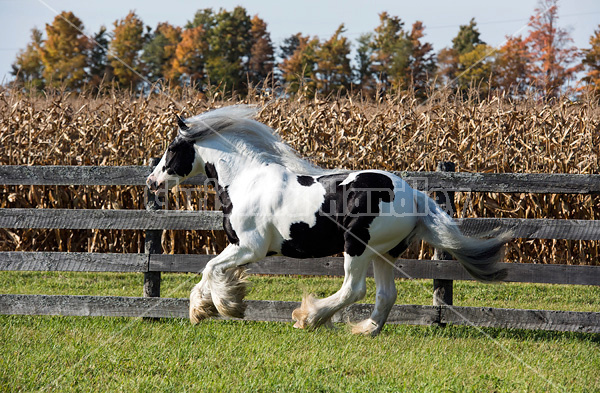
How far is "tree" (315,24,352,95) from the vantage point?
4819 centimetres

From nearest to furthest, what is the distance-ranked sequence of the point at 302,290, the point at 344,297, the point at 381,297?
the point at 344,297, the point at 381,297, the point at 302,290

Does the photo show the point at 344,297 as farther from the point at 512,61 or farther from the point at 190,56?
the point at 190,56

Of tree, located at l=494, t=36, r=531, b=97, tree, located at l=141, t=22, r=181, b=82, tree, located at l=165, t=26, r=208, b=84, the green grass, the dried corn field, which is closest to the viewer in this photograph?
the green grass

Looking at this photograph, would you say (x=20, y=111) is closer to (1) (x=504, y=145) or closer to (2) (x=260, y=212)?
(2) (x=260, y=212)

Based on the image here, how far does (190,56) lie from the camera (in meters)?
53.3

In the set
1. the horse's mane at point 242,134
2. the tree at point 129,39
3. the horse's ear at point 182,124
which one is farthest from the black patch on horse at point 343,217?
the tree at point 129,39

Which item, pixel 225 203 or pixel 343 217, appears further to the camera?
pixel 225 203

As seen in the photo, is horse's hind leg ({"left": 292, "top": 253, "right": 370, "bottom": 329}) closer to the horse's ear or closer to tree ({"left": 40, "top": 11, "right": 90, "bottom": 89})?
the horse's ear

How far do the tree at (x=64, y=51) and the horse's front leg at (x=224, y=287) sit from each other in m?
49.8

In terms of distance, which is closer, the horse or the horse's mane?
the horse

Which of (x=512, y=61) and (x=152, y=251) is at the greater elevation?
(x=512, y=61)

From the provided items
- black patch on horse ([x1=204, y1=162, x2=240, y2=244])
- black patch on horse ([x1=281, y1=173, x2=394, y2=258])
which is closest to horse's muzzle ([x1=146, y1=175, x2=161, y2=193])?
black patch on horse ([x1=204, y1=162, x2=240, y2=244])

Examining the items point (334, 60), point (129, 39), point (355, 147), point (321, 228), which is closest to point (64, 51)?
point (129, 39)

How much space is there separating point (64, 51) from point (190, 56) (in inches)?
421
